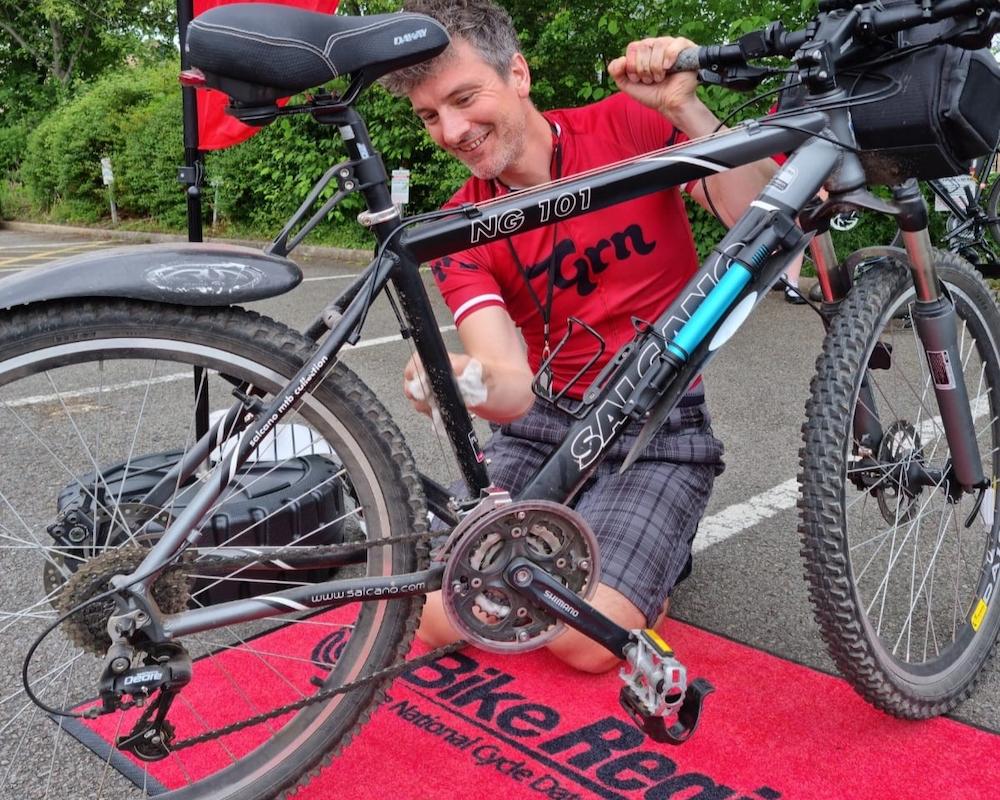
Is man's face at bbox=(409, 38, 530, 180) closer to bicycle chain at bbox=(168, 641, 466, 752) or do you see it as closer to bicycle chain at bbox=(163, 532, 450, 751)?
bicycle chain at bbox=(163, 532, 450, 751)

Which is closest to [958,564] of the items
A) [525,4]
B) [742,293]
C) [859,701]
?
[859,701]

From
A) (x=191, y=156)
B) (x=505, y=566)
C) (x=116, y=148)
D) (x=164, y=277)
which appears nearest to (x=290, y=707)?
(x=505, y=566)

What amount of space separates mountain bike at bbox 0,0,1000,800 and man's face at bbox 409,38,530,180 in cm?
50

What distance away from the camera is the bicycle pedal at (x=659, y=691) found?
177cm

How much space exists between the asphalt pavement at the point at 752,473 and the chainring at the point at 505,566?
69 cm

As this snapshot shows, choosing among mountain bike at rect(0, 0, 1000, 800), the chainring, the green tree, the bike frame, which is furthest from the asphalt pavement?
the green tree

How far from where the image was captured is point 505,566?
175cm

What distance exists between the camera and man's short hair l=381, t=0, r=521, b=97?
6.85 feet

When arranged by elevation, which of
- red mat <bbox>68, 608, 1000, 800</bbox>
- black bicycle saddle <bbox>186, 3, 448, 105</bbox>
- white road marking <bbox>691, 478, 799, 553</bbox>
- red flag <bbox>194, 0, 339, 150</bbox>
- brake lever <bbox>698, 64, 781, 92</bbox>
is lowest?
white road marking <bbox>691, 478, 799, 553</bbox>

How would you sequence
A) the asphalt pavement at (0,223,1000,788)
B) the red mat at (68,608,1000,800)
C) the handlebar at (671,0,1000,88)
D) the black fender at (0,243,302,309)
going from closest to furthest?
1. the black fender at (0,243,302,309)
2. the handlebar at (671,0,1000,88)
3. the red mat at (68,608,1000,800)
4. the asphalt pavement at (0,223,1000,788)

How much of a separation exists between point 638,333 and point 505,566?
52 centimetres

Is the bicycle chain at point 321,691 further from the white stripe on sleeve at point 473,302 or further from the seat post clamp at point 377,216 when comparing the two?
the white stripe on sleeve at point 473,302

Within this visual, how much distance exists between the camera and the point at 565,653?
225cm

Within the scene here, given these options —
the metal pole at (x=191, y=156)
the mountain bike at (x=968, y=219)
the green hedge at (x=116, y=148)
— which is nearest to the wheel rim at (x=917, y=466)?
the metal pole at (x=191, y=156)
